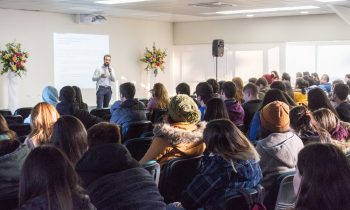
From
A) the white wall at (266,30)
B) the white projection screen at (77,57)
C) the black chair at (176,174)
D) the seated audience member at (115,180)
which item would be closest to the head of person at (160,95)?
the black chair at (176,174)

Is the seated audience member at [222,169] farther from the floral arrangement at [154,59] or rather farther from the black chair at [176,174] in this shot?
the floral arrangement at [154,59]

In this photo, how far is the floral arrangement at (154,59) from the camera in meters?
15.3

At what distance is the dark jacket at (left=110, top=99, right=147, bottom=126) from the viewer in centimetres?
613

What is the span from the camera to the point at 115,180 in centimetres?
256

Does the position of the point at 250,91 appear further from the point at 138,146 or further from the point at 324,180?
the point at 324,180

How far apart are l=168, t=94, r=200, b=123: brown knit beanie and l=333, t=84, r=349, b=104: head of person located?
9.32ft

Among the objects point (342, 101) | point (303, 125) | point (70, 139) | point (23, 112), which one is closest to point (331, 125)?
point (303, 125)

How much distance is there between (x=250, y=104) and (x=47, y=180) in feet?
15.3

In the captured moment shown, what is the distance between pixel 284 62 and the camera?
1461 cm

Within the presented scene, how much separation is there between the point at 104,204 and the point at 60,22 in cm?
1133

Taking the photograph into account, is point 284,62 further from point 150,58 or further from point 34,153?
point 34,153

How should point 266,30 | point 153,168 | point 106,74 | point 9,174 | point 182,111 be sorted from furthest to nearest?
1. point 266,30
2. point 106,74
3. point 182,111
4. point 153,168
5. point 9,174

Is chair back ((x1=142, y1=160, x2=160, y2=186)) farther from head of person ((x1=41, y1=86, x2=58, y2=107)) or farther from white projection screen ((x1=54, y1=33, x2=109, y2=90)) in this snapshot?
white projection screen ((x1=54, y1=33, x2=109, y2=90))

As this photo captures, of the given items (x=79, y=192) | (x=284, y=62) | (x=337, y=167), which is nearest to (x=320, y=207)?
(x=337, y=167)
